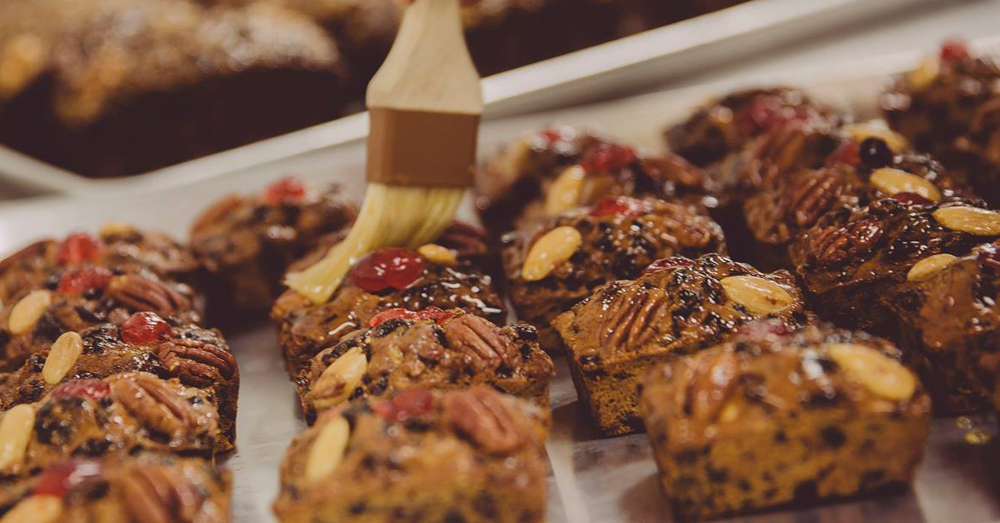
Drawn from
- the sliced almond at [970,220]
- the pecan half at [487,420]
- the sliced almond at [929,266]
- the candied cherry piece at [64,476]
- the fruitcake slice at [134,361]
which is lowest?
the fruitcake slice at [134,361]

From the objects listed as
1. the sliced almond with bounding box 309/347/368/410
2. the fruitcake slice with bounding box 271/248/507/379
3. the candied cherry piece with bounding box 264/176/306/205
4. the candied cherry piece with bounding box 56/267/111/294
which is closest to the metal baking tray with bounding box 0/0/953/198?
the candied cherry piece with bounding box 264/176/306/205

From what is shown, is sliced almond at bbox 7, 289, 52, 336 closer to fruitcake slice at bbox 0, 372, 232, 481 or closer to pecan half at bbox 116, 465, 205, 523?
fruitcake slice at bbox 0, 372, 232, 481

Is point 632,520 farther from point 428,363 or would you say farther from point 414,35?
point 414,35

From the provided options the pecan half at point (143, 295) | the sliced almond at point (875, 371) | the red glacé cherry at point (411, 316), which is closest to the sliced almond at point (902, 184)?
the sliced almond at point (875, 371)

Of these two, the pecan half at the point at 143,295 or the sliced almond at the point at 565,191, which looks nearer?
the pecan half at the point at 143,295

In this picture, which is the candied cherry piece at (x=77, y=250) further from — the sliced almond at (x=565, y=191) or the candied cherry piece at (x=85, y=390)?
the sliced almond at (x=565, y=191)

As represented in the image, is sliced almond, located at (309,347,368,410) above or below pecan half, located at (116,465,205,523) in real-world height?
below
